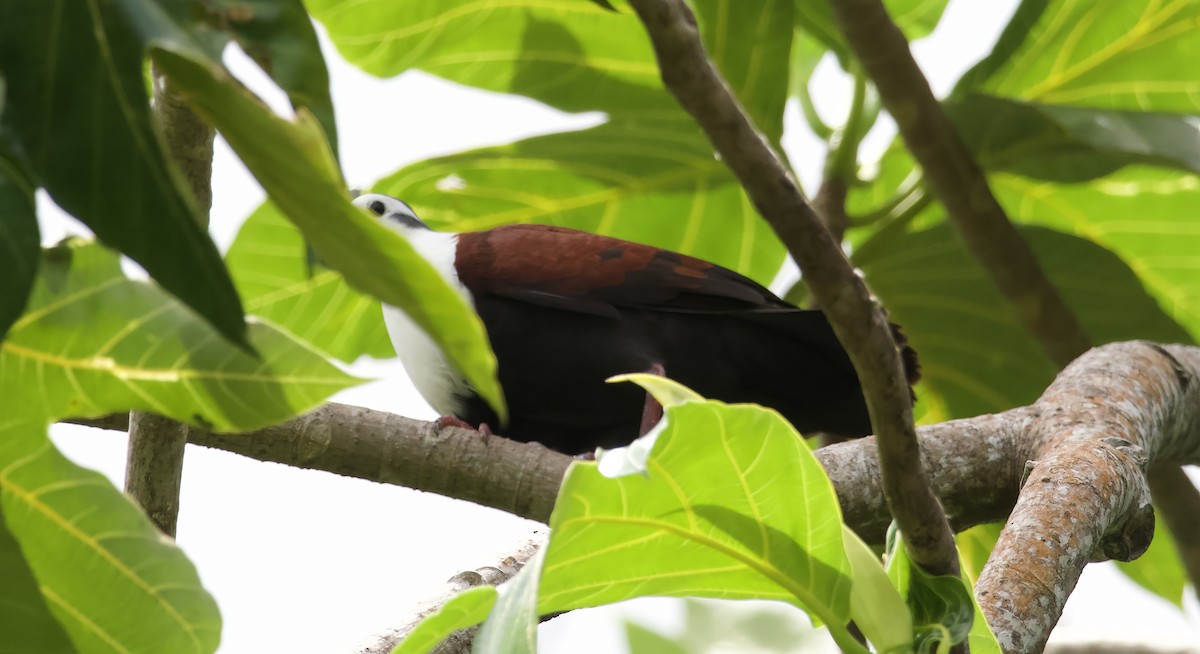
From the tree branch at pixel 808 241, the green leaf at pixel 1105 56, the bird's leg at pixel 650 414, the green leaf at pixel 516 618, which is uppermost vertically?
the green leaf at pixel 1105 56

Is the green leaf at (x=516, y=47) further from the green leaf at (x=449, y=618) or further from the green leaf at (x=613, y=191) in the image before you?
the green leaf at (x=449, y=618)

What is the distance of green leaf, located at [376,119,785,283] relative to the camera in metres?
2.73

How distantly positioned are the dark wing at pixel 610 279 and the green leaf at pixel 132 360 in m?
1.49

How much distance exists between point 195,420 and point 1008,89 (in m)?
2.23

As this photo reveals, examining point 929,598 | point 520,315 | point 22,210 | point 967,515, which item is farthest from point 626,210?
point 22,210

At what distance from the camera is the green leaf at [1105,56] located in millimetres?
2594

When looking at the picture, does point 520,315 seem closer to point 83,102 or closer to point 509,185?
point 509,185

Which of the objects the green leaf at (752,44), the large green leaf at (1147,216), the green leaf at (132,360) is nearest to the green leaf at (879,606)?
the green leaf at (132,360)

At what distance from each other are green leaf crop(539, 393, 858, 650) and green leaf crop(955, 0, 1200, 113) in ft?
5.97

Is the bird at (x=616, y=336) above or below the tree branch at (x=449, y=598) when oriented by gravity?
above

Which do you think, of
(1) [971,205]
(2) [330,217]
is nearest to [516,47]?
(1) [971,205]

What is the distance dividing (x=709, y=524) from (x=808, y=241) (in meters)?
0.27

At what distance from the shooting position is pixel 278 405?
3.08 feet

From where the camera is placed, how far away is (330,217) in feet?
2.20
